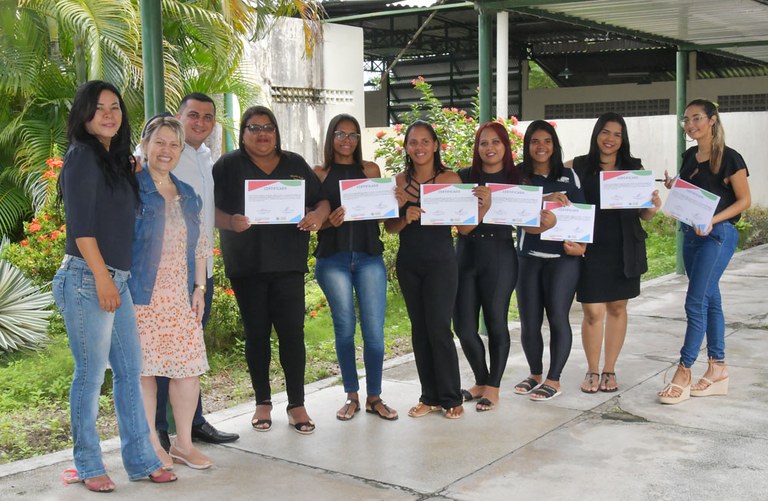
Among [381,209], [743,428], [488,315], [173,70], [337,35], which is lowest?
[743,428]

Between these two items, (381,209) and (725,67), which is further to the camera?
(725,67)

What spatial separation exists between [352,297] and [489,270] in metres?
0.86

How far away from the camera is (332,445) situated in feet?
16.6

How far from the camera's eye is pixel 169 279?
14.6ft

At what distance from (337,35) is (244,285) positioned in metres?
16.7

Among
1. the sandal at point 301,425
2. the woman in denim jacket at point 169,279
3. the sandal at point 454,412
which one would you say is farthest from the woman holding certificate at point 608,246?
the woman in denim jacket at point 169,279

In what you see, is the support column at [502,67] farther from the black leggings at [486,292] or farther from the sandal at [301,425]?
the sandal at [301,425]

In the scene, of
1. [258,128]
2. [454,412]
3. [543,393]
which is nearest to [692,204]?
[543,393]

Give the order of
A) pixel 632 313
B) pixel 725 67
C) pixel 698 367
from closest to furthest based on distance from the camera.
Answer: pixel 698 367 → pixel 632 313 → pixel 725 67

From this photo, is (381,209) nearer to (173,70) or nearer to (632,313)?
(632,313)

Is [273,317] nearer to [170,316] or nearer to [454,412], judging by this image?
[170,316]

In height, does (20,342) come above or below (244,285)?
below

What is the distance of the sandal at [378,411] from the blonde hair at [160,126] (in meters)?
2.11

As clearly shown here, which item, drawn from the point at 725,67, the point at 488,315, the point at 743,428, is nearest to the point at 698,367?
the point at 743,428
